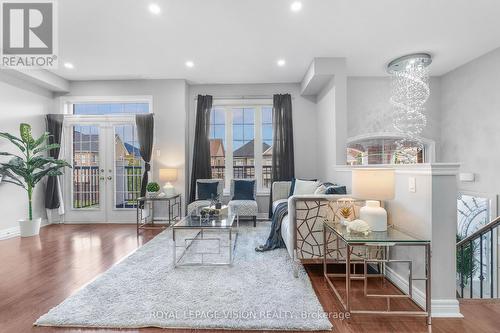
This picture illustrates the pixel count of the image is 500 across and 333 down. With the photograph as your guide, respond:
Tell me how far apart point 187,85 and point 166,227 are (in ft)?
10.2

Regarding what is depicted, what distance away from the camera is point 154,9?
306 cm

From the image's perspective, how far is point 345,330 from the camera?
186cm

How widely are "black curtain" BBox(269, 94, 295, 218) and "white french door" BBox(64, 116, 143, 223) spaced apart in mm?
2973

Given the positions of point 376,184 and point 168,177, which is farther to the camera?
point 168,177

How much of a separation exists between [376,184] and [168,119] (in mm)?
4487

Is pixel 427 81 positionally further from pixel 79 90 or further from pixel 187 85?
pixel 79 90

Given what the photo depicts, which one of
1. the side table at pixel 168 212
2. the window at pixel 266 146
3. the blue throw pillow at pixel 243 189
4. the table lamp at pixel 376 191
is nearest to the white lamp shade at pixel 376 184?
the table lamp at pixel 376 191

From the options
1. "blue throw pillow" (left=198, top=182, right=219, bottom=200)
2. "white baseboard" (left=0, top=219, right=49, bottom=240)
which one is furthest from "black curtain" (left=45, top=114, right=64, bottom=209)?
"blue throw pillow" (left=198, top=182, right=219, bottom=200)

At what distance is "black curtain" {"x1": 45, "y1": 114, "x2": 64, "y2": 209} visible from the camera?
5.21 metres

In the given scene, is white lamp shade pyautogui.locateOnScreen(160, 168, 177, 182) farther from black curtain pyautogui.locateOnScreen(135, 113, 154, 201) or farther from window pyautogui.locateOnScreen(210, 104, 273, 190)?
window pyautogui.locateOnScreen(210, 104, 273, 190)

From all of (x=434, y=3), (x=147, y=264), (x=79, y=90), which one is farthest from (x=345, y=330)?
(x=79, y=90)

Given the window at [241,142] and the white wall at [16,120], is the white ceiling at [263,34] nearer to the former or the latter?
the white wall at [16,120]

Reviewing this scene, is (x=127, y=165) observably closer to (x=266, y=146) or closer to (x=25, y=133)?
(x=25, y=133)

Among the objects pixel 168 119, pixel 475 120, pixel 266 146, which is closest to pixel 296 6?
pixel 266 146
